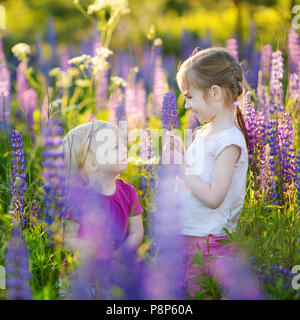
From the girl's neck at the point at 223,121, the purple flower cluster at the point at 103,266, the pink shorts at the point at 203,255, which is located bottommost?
the pink shorts at the point at 203,255

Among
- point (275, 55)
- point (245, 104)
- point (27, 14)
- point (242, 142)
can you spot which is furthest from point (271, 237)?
point (27, 14)

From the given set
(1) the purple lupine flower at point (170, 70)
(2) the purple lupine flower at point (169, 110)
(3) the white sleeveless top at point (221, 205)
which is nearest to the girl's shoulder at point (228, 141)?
(3) the white sleeveless top at point (221, 205)

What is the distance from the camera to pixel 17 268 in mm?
1568

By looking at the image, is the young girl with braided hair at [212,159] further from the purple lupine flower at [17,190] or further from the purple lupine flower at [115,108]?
the purple lupine flower at [115,108]

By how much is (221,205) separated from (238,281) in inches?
28.3

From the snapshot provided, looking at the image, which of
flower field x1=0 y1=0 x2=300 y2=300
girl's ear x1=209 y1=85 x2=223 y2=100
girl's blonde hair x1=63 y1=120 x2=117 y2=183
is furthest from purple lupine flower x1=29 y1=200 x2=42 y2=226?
girl's ear x1=209 y1=85 x2=223 y2=100

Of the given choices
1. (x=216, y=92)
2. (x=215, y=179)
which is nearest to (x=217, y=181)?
(x=215, y=179)

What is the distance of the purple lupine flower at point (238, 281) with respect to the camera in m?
1.53

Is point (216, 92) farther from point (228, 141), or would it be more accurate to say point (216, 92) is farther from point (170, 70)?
point (170, 70)

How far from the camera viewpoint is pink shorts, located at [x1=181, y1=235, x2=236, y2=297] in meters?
1.97

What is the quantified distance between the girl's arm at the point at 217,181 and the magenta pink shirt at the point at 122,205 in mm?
320

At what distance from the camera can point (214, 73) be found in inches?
88.7

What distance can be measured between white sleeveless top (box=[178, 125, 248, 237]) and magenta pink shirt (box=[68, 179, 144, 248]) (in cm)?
25
